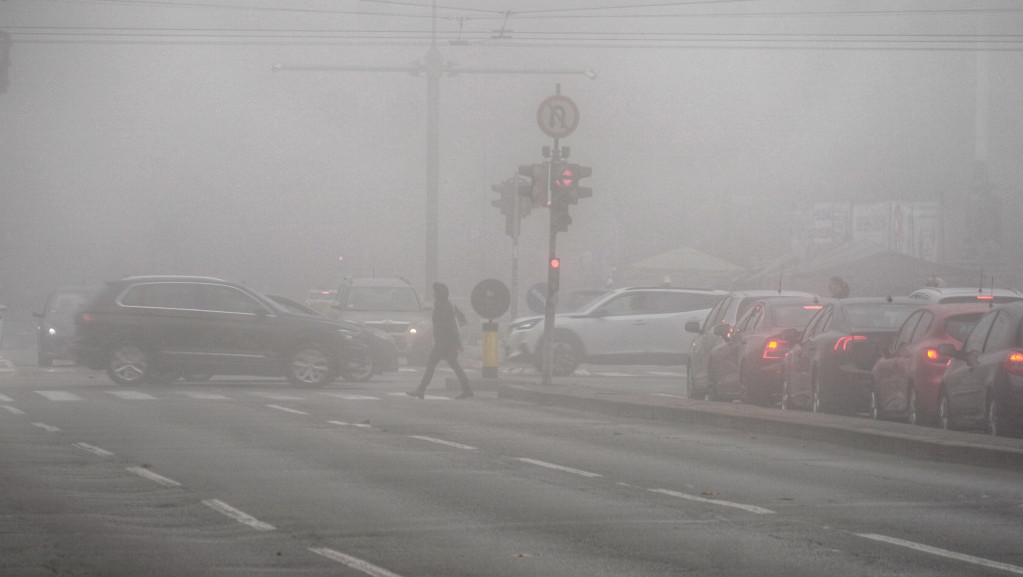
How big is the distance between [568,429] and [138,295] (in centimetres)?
1054

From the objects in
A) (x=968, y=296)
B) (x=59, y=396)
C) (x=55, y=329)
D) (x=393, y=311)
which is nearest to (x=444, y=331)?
(x=59, y=396)

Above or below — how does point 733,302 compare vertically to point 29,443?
above

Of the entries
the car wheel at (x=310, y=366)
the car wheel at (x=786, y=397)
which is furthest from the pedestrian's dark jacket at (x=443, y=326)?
the car wheel at (x=786, y=397)

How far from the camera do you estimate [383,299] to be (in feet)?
108

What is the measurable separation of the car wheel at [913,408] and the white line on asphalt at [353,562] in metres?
8.97

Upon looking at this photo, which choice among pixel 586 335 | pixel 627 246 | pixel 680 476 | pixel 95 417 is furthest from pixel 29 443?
pixel 627 246

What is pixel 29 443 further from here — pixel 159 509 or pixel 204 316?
pixel 204 316

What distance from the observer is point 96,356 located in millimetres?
23891

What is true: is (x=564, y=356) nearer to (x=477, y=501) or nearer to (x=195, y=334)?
(x=195, y=334)

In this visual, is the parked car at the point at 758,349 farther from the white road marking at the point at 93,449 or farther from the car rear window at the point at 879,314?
the white road marking at the point at 93,449

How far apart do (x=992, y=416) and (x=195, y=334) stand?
14025 millimetres

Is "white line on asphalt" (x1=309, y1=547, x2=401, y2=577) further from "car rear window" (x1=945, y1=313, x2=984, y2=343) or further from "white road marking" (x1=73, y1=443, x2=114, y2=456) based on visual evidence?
"car rear window" (x1=945, y1=313, x2=984, y2=343)

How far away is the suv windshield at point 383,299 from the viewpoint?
108ft

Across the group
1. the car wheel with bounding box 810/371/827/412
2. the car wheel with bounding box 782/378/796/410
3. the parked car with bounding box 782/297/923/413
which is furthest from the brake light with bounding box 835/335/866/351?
the car wheel with bounding box 782/378/796/410
